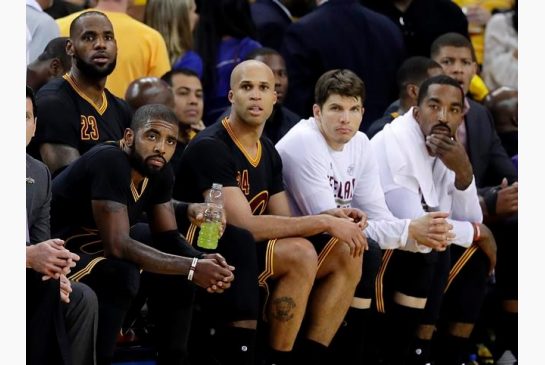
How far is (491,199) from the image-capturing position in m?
7.02

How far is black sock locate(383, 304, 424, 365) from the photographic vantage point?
6.20 metres

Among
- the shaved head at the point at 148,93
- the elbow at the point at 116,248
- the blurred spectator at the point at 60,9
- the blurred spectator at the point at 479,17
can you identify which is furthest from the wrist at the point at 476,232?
the blurred spectator at the point at 60,9

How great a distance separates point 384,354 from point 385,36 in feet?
7.97

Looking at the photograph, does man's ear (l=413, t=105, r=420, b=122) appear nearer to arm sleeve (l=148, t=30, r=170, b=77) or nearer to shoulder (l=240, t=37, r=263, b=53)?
shoulder (l=240, t=37, r=263, b=53)

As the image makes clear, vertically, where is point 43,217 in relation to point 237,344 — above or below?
above

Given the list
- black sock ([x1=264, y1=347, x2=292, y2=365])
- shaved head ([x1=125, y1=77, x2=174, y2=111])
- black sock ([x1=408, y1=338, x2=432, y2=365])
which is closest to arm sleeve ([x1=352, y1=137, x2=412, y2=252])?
black sock ([x1=408, y1=338, x2=432, y2=365])

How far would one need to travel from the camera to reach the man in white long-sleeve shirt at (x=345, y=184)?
602 cm

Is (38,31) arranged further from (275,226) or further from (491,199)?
(491,199)

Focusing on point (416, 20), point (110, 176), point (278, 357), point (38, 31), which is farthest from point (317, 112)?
point (416, 20)

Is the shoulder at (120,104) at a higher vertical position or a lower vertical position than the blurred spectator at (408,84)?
lower

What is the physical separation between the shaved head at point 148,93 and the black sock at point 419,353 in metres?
1.91

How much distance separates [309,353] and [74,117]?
1677mm

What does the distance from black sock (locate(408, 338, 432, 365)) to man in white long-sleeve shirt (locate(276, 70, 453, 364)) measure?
0.29 metres

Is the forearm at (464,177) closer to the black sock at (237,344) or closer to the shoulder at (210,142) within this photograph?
the shoulder at (210,142)
